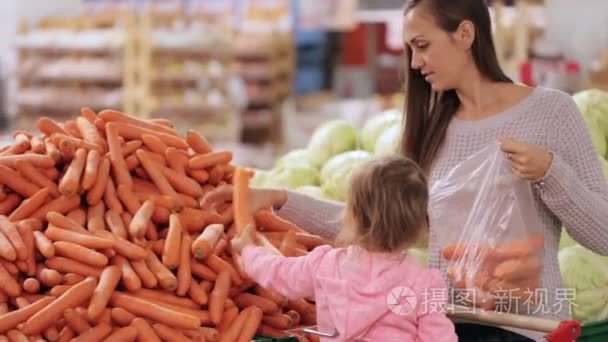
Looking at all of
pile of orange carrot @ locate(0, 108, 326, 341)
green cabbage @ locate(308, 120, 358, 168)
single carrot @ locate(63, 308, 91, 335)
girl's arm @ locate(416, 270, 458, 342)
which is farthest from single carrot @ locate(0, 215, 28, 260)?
green cabbage @ locate(308, 120, 358, 168)

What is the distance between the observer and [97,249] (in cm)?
268

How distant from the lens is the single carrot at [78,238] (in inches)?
105

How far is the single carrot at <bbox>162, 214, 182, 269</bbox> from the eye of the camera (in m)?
2.69

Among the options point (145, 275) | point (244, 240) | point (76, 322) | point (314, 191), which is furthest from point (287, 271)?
point (314, 191)

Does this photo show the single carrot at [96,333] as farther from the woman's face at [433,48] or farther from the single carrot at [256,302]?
the woman's face at [433,48]

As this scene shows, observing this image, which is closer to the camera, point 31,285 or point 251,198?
point 31,285

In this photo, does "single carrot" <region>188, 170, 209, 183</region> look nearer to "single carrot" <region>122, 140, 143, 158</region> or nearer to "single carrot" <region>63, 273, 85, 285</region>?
"single carrot" <region>122, 140, 143, 158</region>

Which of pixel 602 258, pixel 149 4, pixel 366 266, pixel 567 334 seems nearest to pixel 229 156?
pixel 366 266

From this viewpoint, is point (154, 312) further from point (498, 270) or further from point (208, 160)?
point (498, 270)

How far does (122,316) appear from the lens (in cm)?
257

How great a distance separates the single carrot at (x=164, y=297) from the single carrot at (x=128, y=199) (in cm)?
30

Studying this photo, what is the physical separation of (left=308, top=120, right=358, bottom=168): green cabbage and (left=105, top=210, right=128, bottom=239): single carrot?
5.73ft

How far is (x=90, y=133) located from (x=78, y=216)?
1.10 feet

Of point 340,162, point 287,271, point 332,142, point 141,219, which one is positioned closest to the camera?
point 287,271
